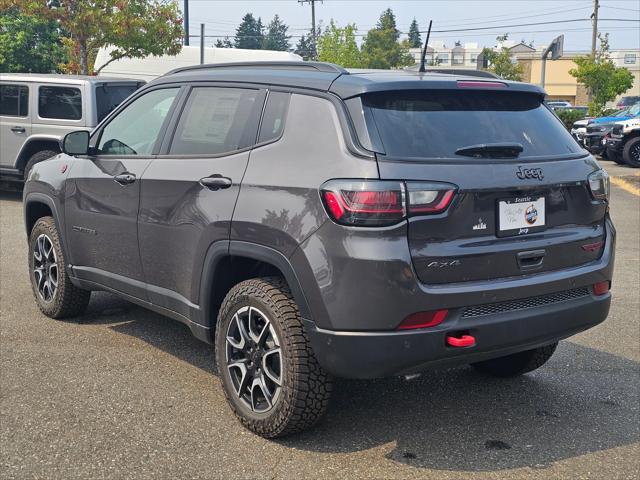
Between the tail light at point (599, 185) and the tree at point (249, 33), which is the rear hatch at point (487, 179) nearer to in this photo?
the tail light at point (599, 185)

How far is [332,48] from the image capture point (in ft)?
168

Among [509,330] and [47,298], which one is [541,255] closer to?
[509,330]

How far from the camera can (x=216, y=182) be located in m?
4.09

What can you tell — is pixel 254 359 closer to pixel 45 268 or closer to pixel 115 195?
pixel 115 195

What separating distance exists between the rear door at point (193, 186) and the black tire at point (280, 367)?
13.1 inches

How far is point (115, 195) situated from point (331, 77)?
1.78m

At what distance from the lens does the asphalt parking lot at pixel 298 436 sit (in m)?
3.64

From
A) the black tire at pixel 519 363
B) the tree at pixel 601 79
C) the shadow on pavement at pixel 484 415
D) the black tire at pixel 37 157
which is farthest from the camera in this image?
the tree at pixel 601 79

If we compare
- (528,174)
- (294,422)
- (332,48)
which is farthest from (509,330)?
(332,48)

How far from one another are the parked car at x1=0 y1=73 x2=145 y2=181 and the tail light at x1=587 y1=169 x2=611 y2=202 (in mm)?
8963

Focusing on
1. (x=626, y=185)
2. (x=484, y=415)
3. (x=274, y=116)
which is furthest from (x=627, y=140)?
(x=274, y=116)

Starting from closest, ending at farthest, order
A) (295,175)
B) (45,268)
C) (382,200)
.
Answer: (382,200), (295,175), (45,268)

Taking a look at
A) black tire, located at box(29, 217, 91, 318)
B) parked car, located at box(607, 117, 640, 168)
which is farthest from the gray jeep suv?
parked car, located at box(607, 117, 640, 168)

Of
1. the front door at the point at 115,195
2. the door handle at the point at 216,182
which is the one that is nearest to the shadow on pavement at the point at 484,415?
the front door at the point at 115,195
